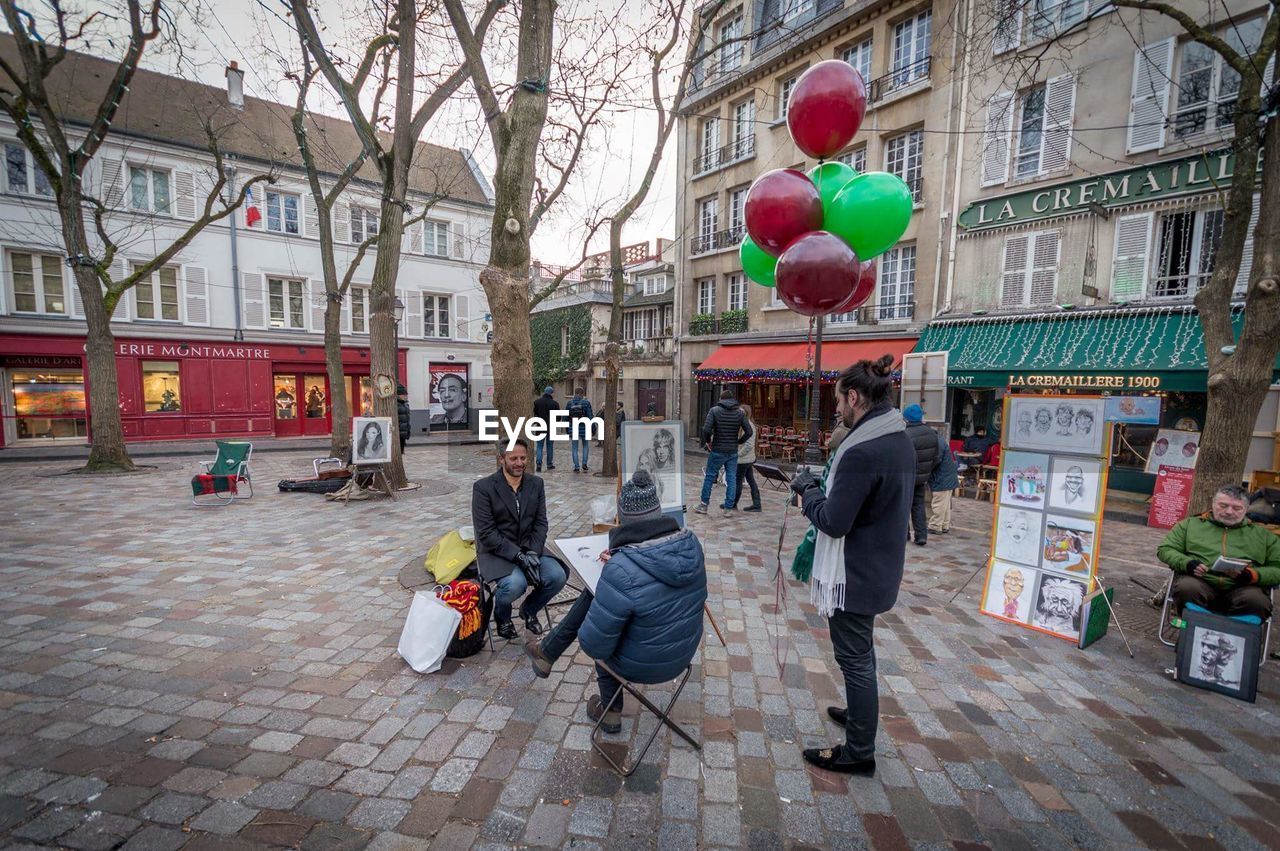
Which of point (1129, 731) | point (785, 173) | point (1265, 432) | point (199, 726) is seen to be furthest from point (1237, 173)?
point (199, 726)

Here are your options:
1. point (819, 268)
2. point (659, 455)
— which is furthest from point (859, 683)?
point (659, 455)

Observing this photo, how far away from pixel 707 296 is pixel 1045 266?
32.2ft

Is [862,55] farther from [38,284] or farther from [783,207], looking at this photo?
[38,284]

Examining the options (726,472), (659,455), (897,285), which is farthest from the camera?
(897,285)

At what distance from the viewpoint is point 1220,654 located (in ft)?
11.3

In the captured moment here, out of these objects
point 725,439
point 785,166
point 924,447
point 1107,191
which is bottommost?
point 725,439

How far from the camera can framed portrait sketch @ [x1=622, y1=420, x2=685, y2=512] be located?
5.30 meters

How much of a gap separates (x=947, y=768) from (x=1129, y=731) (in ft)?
4.22

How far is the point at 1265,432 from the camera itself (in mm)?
8602

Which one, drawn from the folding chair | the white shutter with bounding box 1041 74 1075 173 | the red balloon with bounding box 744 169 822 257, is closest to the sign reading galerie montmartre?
the white shutter with bounding box 1041 74 1075 173

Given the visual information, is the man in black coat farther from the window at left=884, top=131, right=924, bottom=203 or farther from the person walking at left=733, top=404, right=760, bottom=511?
the window at left=884, top=131, right=924, bottom=203

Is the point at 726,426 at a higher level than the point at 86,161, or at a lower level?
lower

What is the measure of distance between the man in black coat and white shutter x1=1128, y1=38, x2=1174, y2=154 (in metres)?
12.7

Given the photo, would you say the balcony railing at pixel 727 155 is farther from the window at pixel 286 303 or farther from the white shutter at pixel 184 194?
the white shutter at pixel 184 194
